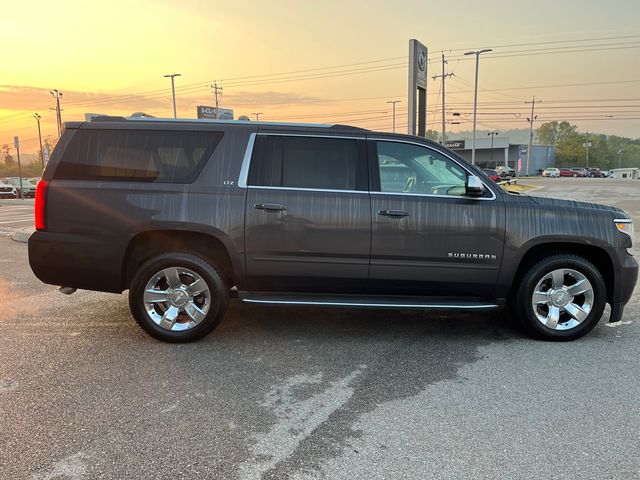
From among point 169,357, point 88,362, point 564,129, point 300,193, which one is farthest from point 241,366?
point 564,129

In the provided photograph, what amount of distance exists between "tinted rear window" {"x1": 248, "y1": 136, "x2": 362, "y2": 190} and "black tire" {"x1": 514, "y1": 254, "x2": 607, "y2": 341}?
6.07ft

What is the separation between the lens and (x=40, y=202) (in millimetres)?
4566

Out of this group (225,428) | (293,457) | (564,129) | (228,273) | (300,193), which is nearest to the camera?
(293,457)

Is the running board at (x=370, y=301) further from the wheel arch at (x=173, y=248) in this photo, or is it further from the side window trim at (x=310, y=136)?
→ the side window trim at (x=310, y=136)

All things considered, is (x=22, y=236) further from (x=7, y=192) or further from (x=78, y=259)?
(x=7, y=192)

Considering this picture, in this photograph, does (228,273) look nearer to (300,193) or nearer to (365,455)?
(300,193)

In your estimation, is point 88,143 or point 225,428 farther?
Result: point 88,143

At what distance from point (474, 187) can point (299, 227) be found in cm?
159

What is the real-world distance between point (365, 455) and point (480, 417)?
92 centimetres

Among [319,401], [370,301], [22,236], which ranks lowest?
[319,401]

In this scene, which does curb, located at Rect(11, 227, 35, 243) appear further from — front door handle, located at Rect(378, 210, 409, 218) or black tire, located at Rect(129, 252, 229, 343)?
front door handle, located at Rect(378, 210, 409, 218)

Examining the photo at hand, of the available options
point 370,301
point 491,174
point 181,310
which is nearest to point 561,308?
point 370,301

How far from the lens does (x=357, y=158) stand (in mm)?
4590

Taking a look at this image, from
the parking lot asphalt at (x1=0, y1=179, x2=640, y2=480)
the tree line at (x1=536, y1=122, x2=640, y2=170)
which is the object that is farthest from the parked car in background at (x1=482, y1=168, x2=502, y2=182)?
the tree line at (x1=536, y1=122, x2=640, y2=170)
